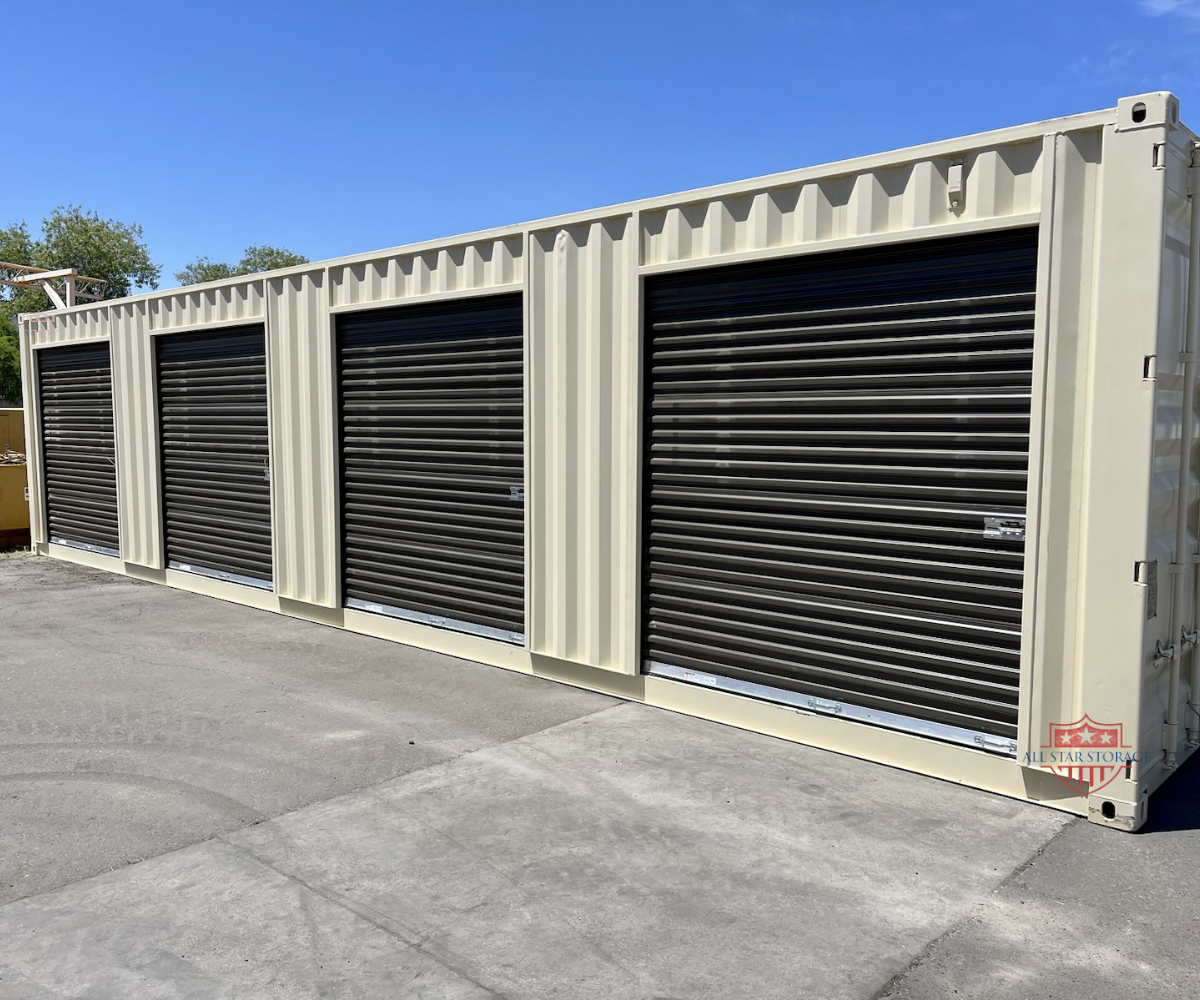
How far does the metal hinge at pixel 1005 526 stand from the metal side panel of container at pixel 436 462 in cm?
360

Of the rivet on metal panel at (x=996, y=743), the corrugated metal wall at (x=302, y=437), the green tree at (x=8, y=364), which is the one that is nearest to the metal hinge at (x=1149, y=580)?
the rivet on metal panel at (x=996, y=743)

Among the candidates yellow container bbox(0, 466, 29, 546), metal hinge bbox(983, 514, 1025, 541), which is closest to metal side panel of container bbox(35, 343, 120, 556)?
yellow container bbox(0, 466, 29, 546)

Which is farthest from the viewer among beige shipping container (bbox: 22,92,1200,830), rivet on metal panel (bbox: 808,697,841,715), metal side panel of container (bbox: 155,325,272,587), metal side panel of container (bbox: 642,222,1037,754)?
metal side panel of container (bbox: 155,325,272,587)

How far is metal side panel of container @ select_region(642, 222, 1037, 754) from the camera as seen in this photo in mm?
5055

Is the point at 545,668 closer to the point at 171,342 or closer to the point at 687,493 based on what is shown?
the point at 687,493

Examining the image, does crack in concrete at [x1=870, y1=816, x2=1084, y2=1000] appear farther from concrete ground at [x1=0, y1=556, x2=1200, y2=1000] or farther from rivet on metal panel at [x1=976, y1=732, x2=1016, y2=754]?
rivet on metal panel at [x1=976, y1=732, x2=1016, y2=754]

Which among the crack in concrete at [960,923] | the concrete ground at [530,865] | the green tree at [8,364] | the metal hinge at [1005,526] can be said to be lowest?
the crack in concrete at [960,923]

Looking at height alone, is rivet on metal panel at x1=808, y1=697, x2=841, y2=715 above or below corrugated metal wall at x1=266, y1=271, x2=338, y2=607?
below

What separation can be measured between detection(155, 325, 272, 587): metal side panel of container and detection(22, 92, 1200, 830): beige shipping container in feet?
2.82

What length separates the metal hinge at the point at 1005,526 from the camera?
195 inches

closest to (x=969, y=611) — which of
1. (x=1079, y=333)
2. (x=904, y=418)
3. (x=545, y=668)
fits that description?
(x=904, y=418)

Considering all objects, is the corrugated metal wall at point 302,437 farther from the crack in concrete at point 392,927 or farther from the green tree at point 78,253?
the green tree at point 78,253

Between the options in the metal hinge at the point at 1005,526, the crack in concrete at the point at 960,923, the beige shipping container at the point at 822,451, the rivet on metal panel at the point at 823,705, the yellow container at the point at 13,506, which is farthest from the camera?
the yellow container at the point at 13,506

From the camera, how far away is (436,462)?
26.8ft
